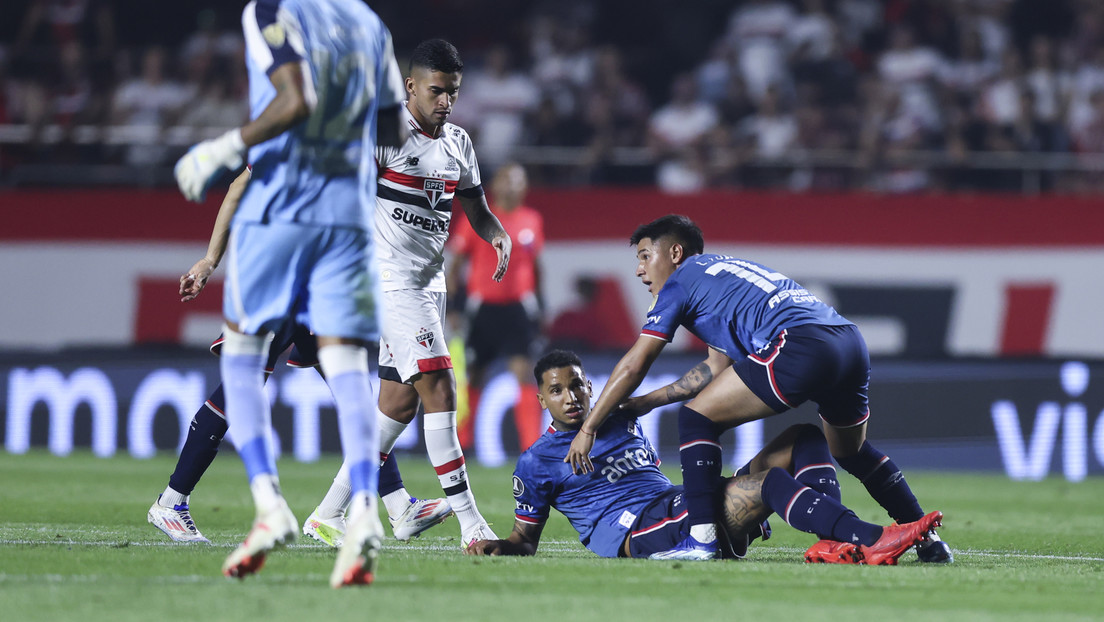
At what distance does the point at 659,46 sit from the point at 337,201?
13.4m

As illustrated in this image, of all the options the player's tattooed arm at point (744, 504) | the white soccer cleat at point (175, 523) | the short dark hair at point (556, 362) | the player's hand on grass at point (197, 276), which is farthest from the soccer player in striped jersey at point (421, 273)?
the player's tattooed arm at point (744, 504)

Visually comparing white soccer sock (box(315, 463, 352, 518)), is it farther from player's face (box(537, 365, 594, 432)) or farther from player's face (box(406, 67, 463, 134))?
player's face (box(406, 67, 463, 134))

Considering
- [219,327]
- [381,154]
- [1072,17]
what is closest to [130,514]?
[381,154]

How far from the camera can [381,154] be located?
20.4 feet

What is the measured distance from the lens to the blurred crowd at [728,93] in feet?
48.0

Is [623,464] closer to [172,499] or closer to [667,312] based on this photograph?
[667,312]

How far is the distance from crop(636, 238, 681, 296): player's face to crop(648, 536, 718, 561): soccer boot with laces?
1.09 metres

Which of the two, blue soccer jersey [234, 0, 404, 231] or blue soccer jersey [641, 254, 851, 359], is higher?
blue soccer jersey [234, 0, 404, 231]

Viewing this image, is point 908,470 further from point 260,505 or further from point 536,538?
point 260,505

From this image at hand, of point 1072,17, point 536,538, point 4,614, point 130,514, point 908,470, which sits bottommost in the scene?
point 908,470

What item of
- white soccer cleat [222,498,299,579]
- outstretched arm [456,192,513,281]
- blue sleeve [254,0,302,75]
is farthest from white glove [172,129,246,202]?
outstretched arm [456,192,513,281]

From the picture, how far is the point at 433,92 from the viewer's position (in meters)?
6.13

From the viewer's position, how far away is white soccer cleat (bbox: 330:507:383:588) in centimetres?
432

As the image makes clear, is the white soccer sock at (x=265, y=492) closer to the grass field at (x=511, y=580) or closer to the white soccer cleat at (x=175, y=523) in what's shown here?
the grass field at (x=511, y=580)
